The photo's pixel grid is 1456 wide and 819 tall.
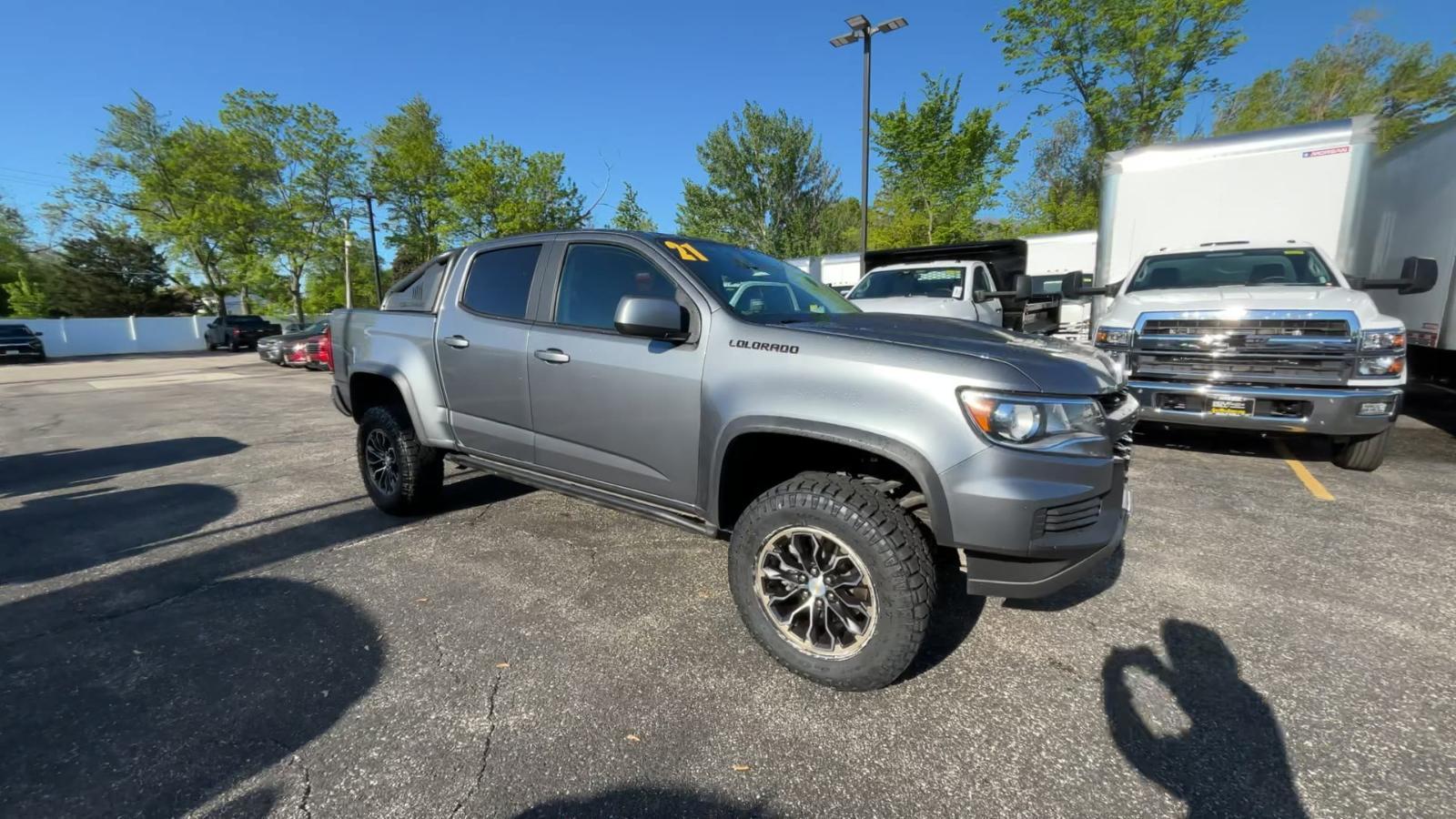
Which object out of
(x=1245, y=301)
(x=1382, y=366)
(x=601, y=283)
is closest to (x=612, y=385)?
(x=601, y=283)

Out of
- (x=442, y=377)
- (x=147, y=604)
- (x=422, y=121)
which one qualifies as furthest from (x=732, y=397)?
(x=422, y=121)

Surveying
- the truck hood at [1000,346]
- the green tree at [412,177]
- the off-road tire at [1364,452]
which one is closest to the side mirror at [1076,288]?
the off-road tire at [1364,452]

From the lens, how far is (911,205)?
20469 mm

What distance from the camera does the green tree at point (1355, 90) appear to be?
22516 millimetres

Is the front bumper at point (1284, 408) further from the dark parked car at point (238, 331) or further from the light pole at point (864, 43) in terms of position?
the dark parked car at point (238, 331)

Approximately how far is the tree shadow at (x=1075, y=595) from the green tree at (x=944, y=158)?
18.3m

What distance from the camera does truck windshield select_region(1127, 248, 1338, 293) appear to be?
5469mm

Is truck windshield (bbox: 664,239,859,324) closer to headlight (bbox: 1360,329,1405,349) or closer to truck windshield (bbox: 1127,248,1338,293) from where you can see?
headlight (bbox: 1360,329,1405,349)

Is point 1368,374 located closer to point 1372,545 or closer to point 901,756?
point 1372,545

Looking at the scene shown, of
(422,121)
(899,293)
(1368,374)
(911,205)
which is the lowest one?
(1368,374)

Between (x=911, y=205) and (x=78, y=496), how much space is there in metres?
21.0

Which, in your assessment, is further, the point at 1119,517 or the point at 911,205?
the point at 911,205

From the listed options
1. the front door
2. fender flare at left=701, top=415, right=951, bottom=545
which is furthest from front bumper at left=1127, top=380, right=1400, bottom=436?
the front door

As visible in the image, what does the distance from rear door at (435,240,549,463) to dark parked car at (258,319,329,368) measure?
55.7 feet
